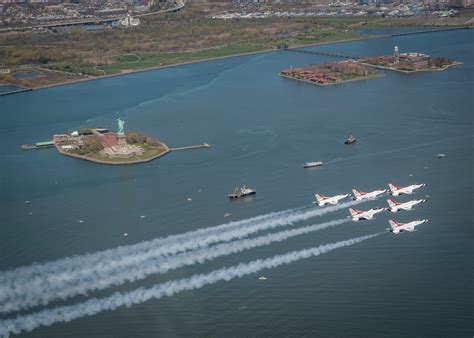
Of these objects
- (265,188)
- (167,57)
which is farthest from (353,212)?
(167,57)

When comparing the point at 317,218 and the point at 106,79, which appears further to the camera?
the point at 106,79

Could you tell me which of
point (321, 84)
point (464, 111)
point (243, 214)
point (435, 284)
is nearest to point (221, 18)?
point (321, 84)

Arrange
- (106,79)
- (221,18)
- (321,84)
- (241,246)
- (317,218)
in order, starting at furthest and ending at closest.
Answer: (221,18)
(106,79)
(321,84)
(317,218)
(241,246)

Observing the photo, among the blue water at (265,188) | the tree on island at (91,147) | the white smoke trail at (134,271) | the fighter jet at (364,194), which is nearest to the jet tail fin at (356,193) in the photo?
the fighter jet at (364,194)

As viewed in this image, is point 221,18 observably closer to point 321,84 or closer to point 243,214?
point 321,84

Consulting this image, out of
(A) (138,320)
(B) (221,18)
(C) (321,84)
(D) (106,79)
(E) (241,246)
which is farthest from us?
(B) (221,18)

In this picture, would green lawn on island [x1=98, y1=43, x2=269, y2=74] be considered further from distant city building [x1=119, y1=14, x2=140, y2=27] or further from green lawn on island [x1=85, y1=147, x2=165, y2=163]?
green lawn on island [x1=85, y1=147, x2=165, y2=163]

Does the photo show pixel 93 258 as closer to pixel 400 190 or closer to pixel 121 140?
pixel 400 190
